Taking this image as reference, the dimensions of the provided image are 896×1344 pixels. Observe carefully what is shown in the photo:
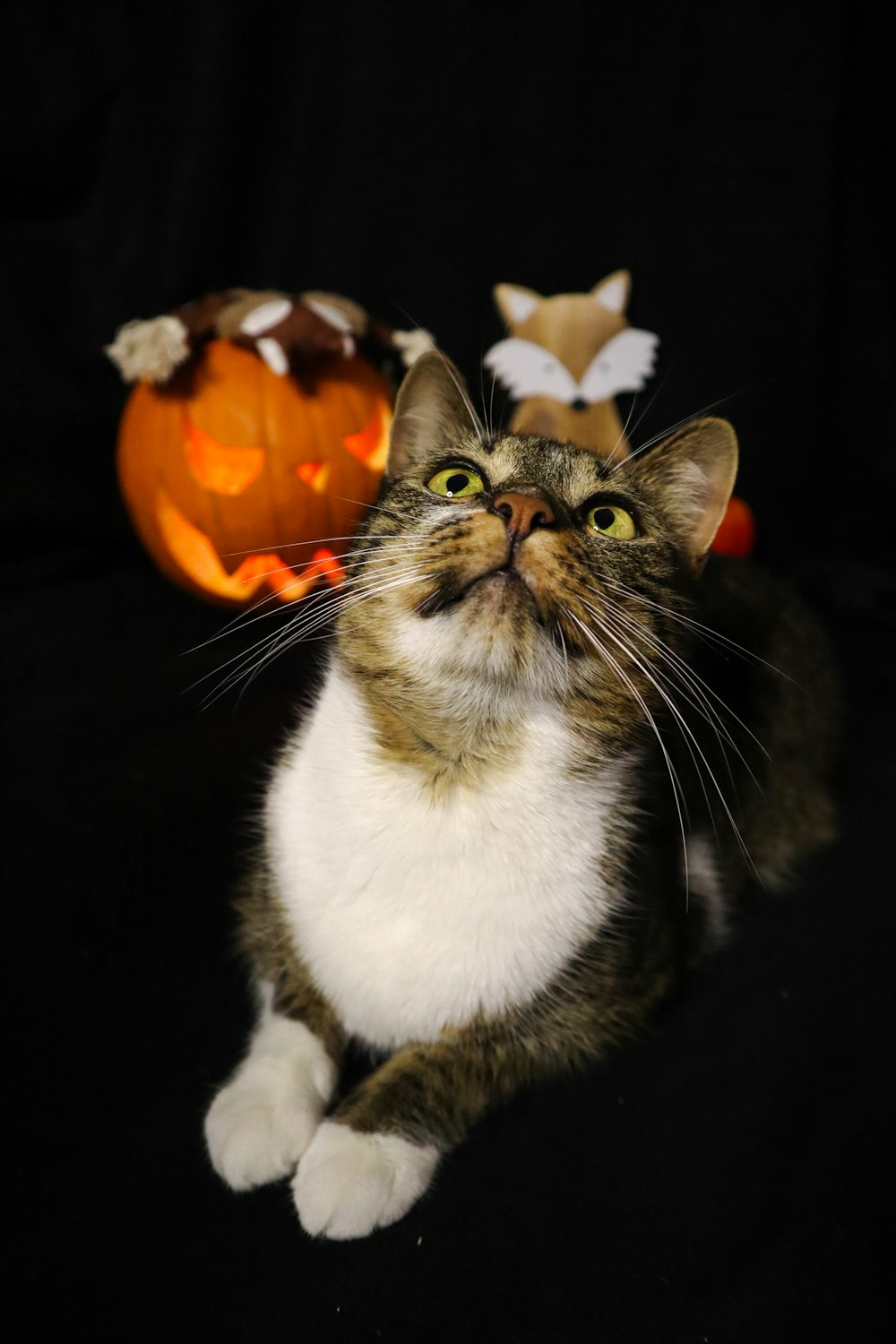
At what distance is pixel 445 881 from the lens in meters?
1.05

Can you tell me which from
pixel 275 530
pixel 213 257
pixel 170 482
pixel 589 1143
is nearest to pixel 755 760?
pixel 589 1143

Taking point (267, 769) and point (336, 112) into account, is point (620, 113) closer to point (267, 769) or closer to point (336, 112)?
point (336, 112)

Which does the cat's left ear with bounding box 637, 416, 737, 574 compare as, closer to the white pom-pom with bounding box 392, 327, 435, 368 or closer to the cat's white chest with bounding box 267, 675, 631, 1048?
the cat's white chest with bounding box 267, 675, 631, 1048

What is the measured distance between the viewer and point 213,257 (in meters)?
2.12

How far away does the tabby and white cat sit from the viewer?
3.21 feet

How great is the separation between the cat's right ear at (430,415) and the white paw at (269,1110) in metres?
0.74

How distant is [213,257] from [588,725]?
64.2 inches

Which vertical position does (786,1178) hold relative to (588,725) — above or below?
below

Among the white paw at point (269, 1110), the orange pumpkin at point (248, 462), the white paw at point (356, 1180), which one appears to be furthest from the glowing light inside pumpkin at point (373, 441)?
the white paw at point (356, 1180)

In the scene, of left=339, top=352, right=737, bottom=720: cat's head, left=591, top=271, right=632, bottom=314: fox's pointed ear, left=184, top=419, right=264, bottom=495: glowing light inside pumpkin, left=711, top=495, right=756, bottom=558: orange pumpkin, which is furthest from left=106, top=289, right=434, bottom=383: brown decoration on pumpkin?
left=711, top=495, right=756, bottom=558: orange pumpkin

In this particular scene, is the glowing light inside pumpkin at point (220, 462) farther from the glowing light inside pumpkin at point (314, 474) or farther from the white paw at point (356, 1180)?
the white paw at point (356, 1180)

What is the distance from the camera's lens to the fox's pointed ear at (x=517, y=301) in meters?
2.01

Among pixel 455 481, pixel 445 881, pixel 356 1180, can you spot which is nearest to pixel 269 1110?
pixel 356 1180

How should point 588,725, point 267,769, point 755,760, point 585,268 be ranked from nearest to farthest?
point 588,725, point 267,769, point 755,760, point 585,268
